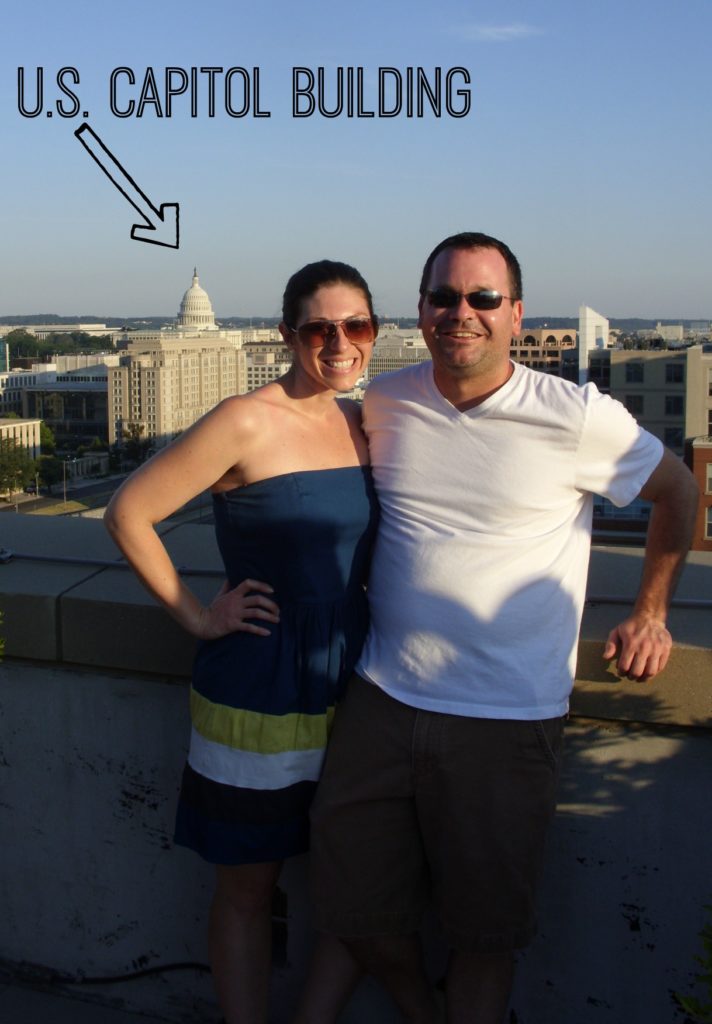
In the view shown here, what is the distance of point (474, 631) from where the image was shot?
1.63 meters

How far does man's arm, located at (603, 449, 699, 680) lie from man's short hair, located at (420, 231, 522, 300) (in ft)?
1.18

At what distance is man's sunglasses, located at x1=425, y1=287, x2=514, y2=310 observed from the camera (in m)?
1.71

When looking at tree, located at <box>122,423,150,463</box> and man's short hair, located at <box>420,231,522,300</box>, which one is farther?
tree, located at <box>122,423,150,463</box>

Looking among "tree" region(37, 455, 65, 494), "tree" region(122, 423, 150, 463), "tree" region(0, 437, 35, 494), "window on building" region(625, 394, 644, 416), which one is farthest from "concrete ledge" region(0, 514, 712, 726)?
"tree" region(122, 423, 150, 463)

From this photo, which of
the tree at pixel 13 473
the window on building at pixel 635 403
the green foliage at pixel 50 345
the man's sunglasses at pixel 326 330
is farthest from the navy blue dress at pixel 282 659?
the green foliage at pixel 50 345

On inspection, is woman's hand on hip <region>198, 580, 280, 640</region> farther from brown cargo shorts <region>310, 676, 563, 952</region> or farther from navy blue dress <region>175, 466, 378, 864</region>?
brown cargo shorts <region>310, 676, 563, 952</region>

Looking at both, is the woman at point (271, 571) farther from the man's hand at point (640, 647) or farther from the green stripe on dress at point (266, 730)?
the man's hand at point (640, 647)

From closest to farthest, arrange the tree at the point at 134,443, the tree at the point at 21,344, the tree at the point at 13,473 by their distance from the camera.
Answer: the tree at the point at 13,473
the tree at the point at 134,443
the tree at the point at 21,344

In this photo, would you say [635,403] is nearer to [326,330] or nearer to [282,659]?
[326,330]

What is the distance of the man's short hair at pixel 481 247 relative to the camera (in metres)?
1.75

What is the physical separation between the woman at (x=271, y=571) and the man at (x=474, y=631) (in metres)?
0.06

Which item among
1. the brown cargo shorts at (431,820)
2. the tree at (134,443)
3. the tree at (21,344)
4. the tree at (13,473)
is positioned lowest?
the tree at (134,443)

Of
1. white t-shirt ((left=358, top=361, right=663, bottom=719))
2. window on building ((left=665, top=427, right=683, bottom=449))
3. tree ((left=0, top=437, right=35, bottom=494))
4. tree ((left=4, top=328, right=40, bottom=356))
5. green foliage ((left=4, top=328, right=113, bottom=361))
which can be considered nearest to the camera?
white t-shirt ((left=358, top=361, right=663, bottom=719))

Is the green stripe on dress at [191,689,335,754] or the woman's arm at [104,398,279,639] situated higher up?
the woman's arm at [104,398,279,639]
